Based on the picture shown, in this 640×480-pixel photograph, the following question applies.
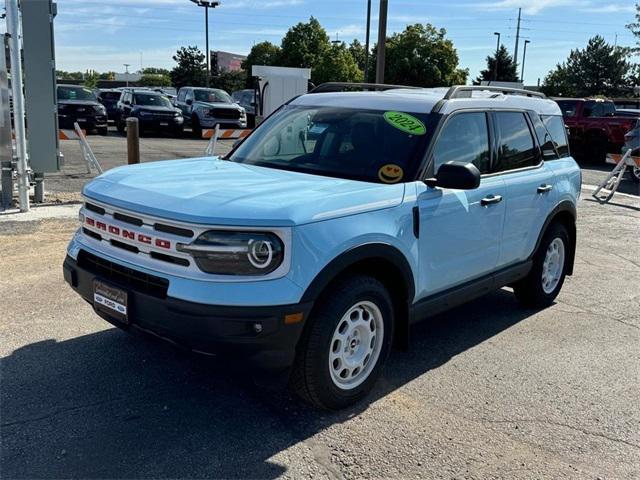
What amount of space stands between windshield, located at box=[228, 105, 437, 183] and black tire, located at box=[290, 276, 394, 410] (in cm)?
80

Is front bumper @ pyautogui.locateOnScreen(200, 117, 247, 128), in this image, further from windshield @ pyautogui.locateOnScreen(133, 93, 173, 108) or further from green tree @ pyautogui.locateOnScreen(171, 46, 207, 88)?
green tree @ pyautogui.locateOnScreen(171, 46, 207, 88)

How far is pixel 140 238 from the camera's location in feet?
11.0

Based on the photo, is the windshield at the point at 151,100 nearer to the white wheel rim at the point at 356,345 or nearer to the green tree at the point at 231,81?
the white wheel rim at the point at 356,345

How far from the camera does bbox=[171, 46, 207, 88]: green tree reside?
5975 cm

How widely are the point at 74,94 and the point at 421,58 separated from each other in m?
35.1

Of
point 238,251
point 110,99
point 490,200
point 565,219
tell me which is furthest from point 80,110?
point 238,251

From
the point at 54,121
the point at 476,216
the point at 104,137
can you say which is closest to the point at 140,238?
the point at 476,216

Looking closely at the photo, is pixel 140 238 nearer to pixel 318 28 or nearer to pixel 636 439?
pixel 636 439

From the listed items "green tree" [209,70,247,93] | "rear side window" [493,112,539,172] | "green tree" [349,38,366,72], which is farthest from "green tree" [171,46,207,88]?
"rear side window" [493,112,539,172]

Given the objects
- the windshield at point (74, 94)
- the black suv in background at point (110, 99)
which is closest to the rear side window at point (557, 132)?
the windshield at point (74, 94)

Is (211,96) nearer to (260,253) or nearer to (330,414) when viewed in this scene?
(330,414)

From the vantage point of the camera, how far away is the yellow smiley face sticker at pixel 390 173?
4.00 m

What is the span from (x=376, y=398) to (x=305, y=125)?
2.13 meters

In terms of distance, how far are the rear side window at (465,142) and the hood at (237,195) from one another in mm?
648
